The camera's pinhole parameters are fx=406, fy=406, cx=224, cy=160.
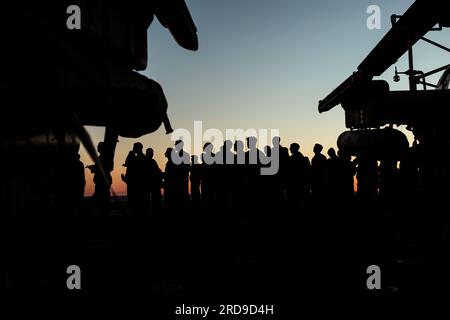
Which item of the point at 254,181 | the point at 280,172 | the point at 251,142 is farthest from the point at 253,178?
the point at 251,142

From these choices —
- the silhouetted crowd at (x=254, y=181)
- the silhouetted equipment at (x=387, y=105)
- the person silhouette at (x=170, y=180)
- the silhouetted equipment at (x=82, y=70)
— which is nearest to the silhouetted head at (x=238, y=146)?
the silhouetted crowd at (x=254, y=181)

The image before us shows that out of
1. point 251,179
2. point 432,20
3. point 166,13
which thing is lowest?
point 251,179

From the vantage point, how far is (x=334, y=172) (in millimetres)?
12273

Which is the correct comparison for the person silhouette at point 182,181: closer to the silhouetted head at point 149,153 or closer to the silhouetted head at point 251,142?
the silhouetted head at point 149,153

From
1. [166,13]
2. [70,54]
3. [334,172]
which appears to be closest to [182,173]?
[334,172]

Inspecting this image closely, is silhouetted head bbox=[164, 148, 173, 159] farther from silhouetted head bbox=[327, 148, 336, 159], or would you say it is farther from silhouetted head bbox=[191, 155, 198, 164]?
silhouetted head bbox=[327, 148, 336, 159]

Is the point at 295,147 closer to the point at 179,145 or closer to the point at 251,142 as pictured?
the point at 251,142

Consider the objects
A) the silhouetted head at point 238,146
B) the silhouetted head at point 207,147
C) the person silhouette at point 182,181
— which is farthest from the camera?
the person silhouette at point 182,181

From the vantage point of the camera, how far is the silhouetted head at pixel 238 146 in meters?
10.8

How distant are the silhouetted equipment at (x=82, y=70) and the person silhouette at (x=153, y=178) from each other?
7.10 metres

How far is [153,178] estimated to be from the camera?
11008 millimetres

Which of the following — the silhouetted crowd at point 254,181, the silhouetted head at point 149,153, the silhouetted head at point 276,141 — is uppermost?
the silhouetted head at point 276,141
